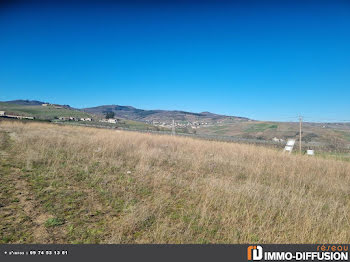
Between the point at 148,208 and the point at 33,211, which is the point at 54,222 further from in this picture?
the point at 148,208

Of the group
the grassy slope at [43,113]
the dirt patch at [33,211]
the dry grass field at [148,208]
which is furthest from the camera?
the grassy slope at [43,113]

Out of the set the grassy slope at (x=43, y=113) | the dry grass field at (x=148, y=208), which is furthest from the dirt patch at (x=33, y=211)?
the grassy slope at (x=43, y=113)

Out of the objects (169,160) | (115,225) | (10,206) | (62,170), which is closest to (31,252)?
(115,225)

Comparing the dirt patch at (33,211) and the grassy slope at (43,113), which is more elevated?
the grassy slope at (43,113)

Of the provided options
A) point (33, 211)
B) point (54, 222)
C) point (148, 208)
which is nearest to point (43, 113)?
point (33, 211)

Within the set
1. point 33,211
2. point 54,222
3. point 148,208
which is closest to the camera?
point 54,222

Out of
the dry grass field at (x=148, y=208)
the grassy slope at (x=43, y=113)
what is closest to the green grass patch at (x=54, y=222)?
the dry grass field at (x=148, y=208)

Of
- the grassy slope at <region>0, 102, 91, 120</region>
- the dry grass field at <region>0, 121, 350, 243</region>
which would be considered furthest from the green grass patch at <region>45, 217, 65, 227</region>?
the grassy slope at <region>0, 102, 91, 120</region>

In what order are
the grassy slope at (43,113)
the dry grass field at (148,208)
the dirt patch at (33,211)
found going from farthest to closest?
the grassy slope at (43,113) → the dry grass field at (148,208) → the dirt patch at (33,211)

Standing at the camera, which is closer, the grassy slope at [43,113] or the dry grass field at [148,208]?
the dry grass field at [148,208]

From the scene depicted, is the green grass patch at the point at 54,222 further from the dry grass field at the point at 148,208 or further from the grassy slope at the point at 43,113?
the grassy slope at the point at 43,113

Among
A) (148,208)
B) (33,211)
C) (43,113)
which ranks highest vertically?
(43,113)

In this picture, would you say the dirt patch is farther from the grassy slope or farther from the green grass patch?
the grassy slope

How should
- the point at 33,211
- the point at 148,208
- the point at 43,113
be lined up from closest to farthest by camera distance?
1. the point at 33,211
2. the point at 148,208
3. the point at 43,113
